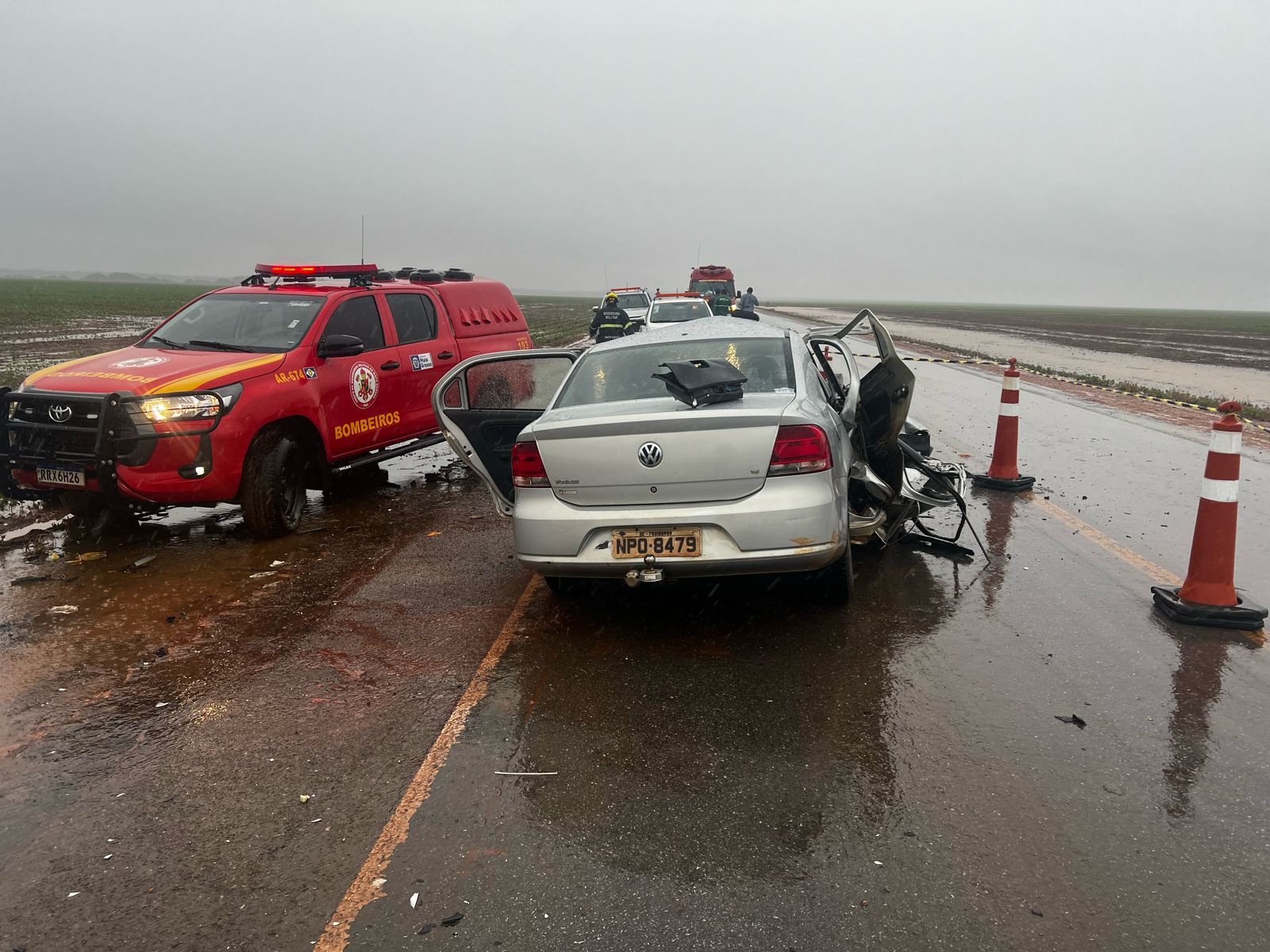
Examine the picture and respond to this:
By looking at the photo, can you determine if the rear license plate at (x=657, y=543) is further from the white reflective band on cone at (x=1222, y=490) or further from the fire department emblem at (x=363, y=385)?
the fire department emblem at (x=363, y=385)

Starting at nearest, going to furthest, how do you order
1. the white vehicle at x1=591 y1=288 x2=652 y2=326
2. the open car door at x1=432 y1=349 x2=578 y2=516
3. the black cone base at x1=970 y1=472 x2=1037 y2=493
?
the open car door at x1=432 y1=349 x2=578 y2=516, the black cone base at x1=970 y1=472 x2=1037 y2=493, the white vehicle at x1=591 y1=288 x2=652 y2=326

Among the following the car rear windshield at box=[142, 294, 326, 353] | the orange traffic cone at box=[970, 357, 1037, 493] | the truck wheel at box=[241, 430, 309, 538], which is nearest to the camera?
the truck wheel at box=[241, 430, 309, 538]

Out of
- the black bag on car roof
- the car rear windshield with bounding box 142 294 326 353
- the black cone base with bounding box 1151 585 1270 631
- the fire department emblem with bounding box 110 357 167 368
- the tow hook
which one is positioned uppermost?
the car rear windshield with bounding box 142 294 326 353

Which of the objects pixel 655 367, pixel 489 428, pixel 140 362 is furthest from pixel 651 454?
pixel 140 362

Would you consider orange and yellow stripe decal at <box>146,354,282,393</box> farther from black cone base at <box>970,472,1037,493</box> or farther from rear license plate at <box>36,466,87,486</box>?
black cone base at <box>970,472,1037,493</box>

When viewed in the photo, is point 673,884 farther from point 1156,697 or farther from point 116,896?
point 1156,697

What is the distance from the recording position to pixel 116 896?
2.89 meters

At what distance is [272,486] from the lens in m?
7.27

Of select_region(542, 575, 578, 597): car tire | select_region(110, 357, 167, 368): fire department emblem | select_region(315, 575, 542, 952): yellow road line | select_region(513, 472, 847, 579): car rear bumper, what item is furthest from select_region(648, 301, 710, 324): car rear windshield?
select_region(315, 575, 542, 952): yellow road line

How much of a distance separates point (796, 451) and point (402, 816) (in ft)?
8.25

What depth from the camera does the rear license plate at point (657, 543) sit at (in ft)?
15.4

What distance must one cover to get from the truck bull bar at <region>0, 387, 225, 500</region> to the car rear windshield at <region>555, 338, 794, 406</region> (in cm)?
290

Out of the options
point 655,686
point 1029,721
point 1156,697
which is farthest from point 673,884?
point 1156,697

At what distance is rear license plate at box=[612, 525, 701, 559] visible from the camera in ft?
15.4
